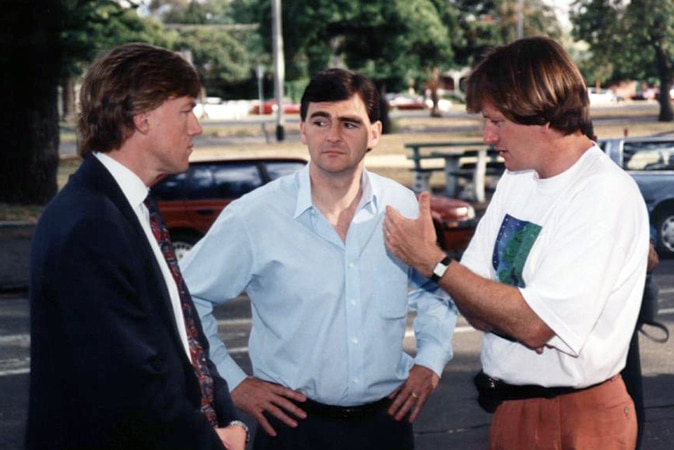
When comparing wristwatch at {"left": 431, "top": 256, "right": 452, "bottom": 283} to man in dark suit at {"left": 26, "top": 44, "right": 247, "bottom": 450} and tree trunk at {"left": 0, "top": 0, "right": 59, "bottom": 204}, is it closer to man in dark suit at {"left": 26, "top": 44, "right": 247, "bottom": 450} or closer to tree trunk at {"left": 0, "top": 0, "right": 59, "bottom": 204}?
man in dark suit at {"left": 26, "top": 44, "right": 247, "bottom": 450}

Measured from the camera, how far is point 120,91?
8.54ft

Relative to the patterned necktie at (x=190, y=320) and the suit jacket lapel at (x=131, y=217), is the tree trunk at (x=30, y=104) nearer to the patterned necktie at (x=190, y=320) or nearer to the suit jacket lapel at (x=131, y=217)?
the patterned necktie at (x=190, y=320)

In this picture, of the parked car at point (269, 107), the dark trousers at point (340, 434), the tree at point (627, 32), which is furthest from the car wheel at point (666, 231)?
the parked car at point (269, 107)

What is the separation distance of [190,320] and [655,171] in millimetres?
12420

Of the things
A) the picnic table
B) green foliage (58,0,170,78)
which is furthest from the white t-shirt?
the picnic table

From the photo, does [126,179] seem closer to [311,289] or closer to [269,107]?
[311,289]

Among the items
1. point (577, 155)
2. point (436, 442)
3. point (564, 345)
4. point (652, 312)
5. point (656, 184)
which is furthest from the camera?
point (656, 184)

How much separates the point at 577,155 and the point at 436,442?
12.1 ft

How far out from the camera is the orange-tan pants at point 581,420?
117 inches

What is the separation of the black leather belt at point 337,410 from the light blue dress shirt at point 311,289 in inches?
0.8

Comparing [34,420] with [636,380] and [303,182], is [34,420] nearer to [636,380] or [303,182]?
[303,182]

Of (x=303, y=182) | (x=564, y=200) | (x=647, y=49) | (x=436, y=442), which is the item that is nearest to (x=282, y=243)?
(x=303, y=182)

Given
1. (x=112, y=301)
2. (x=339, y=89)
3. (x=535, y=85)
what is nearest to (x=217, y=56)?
(x=339, y=89)

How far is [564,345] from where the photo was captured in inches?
111
